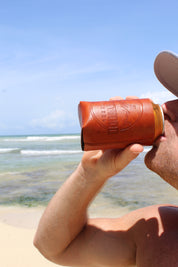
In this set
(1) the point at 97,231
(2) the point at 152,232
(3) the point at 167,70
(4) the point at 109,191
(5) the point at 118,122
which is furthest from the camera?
(4) the point at 109,191

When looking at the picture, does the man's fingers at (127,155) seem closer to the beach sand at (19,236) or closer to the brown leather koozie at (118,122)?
the brown leather koozie at (118,122)

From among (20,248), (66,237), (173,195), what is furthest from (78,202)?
(173,195)

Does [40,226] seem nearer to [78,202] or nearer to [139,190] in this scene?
[78,202]

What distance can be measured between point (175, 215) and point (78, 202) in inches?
19.9

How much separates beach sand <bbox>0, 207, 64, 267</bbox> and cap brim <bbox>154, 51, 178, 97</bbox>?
7.59 feet

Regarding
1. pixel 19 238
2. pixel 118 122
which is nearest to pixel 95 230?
pixel 118 122

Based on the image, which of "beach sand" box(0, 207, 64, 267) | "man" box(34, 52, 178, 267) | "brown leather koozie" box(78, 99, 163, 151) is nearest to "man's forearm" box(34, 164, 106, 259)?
"man" box(34, 52, 178, 267)

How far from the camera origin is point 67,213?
151cm

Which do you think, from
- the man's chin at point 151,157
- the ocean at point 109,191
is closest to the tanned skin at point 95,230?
the man's chin at point 151,157

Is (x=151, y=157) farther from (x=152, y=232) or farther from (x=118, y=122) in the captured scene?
(x=152, y=232)

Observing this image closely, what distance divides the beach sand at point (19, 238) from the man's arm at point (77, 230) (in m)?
1.51

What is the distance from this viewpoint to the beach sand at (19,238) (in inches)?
114

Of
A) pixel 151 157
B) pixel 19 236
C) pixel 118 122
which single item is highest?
pixel 118 122

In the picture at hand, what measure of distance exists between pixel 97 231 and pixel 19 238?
→ 2053 millimetres
